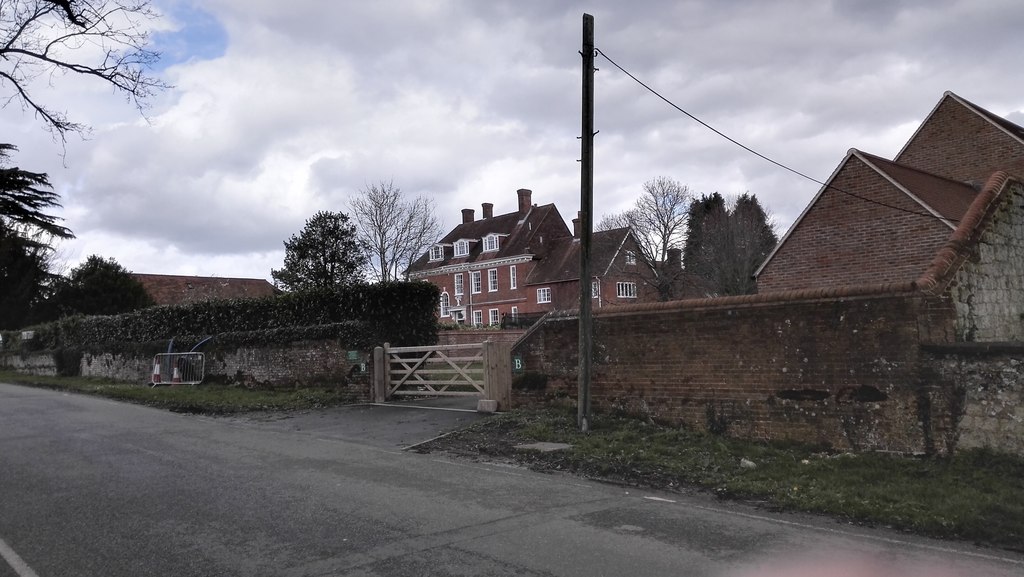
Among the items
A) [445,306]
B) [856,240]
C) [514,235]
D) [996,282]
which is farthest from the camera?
[445,306]

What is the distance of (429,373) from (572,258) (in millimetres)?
A: 39628

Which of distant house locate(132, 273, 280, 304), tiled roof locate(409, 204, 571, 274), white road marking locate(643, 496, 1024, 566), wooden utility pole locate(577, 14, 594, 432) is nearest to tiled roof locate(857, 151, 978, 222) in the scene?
wooden utility pole locate(577, 14, 594, 432)

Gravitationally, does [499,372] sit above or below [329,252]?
below

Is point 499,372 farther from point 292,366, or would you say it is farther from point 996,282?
point 996,282

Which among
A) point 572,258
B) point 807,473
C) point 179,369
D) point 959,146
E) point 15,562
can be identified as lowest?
point 15,562

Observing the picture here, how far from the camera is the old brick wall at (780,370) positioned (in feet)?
29.0

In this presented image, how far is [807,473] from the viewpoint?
834cm

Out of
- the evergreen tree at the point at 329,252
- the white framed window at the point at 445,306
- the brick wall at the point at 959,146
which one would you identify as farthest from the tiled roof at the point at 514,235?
the brick wall at the point at 959,146

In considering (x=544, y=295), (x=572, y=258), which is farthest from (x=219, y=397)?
(x=572, y=258)

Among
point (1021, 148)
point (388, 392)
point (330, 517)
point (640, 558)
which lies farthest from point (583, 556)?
point (1021, 148)

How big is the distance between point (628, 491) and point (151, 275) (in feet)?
195

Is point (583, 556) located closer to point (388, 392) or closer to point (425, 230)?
point (388, 392)

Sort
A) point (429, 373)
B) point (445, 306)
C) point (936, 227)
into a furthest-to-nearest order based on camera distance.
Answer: point (445, 306) < point (936, 227) < point (429, 373)

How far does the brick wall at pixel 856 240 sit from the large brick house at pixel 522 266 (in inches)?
1122
